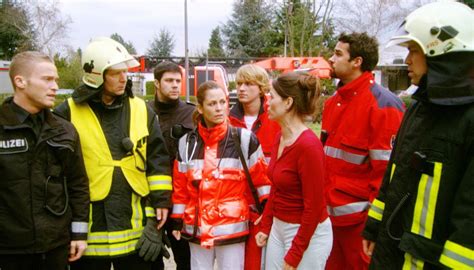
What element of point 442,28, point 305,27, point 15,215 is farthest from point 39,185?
point 305,27

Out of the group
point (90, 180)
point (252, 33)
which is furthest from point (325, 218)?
point (252, 33)

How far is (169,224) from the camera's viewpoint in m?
3.53

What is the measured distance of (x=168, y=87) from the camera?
4.07m

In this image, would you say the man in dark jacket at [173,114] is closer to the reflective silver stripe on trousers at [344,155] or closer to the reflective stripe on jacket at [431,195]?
the reflective silver stripe on trousers at [344,155]

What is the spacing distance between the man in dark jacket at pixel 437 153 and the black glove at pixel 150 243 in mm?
1597

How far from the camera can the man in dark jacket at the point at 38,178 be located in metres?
2.59

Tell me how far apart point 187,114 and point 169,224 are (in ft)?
3.63

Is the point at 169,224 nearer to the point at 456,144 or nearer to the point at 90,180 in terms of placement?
the point at 90,180

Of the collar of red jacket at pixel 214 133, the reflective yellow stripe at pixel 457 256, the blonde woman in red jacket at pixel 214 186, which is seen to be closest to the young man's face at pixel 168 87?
the blonde woman in red jacket at pixel 214 186

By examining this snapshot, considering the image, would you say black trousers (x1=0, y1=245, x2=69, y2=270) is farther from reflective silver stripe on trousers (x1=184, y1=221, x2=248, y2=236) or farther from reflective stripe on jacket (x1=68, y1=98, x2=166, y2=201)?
reflective silver stripe on trousers (x1=184, y1=221, x2=248, y2=236)

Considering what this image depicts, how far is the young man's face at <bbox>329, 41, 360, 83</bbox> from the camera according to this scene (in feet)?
11.0

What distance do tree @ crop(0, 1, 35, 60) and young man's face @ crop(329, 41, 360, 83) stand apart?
120 feet

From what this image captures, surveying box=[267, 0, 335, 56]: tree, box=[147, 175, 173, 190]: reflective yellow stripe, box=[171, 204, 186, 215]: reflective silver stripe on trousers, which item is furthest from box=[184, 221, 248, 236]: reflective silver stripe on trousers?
box=[267, 0, 335, 56]: tree

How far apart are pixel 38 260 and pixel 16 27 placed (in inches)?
1552
